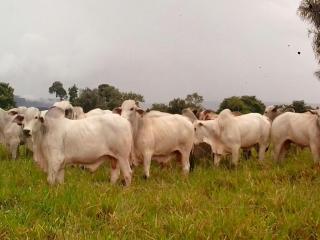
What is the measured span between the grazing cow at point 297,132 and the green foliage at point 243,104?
2642 centimetres

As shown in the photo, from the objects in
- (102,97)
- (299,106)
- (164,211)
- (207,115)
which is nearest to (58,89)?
(102,97)

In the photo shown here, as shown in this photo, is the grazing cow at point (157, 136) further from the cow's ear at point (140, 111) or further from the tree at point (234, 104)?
the tree at point (234, 104)

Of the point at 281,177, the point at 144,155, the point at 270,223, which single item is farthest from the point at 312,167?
the point at 270,223

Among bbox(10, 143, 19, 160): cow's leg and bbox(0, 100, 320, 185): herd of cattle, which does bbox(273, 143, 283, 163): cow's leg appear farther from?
bbox(10, 143, 19, 160): cow's leg

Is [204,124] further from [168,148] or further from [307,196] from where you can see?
[307,196]

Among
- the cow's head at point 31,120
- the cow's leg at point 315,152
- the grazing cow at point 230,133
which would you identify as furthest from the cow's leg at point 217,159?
the cow's head at point 31,120

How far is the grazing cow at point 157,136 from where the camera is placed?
998 centimetres

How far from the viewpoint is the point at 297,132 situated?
11.2 m

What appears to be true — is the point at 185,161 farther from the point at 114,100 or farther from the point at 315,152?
the point at 114,100

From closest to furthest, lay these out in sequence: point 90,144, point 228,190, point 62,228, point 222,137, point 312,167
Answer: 1. point 62,228
2. point 228,190
3. point 90,144
4. point 312,167
5. point 222,137

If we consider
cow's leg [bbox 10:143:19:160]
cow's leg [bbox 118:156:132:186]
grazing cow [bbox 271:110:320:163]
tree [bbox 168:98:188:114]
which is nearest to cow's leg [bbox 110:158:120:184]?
cow's leg [bbox 118:156:132:186]

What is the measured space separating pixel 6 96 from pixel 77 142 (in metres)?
46.8

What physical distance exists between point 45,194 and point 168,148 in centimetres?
449

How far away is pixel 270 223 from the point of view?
581 centimetres
